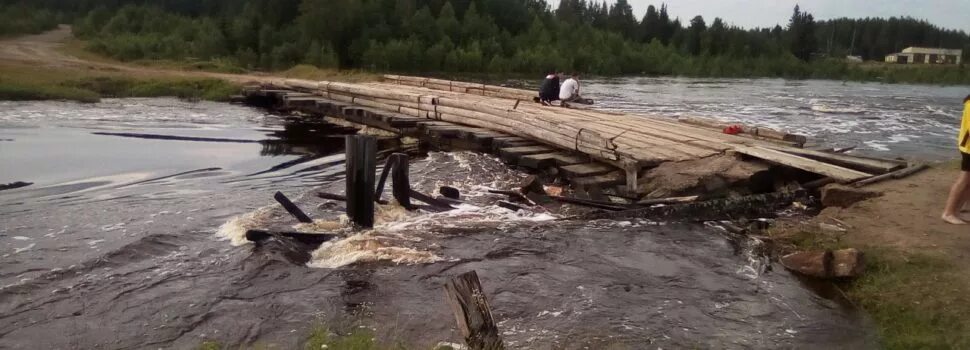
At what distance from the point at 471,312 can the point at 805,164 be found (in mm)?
7357

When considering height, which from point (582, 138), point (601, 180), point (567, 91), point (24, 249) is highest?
point (567, 91)

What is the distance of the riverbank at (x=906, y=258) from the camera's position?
6086 mm

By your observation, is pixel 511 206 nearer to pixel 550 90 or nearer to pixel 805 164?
pixel 805 164

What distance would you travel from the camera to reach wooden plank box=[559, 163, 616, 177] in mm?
11648

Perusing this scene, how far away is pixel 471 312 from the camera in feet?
17.7

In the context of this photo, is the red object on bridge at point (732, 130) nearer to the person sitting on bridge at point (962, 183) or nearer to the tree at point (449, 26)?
the person sitting on bridge at point (962, 183)

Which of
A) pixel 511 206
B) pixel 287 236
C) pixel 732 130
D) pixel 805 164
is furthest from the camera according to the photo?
pixel 732 130

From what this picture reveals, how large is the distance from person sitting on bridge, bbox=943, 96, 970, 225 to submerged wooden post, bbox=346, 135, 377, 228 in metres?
6.79

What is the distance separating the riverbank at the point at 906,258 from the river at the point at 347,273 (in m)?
0.35

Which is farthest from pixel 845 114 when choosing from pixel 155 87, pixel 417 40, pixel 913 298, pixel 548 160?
pixel 417 40

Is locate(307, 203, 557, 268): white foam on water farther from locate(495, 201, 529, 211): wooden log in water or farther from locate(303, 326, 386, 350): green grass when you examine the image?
locate(303, 326, 386, 350): green grass

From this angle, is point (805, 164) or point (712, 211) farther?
point (805, 164)

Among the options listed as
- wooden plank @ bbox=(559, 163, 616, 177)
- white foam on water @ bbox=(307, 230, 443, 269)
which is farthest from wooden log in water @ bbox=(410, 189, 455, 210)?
Result: wooden plank @ bbox=(559, 163, 616, 177)

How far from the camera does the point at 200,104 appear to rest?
91.1 feet
